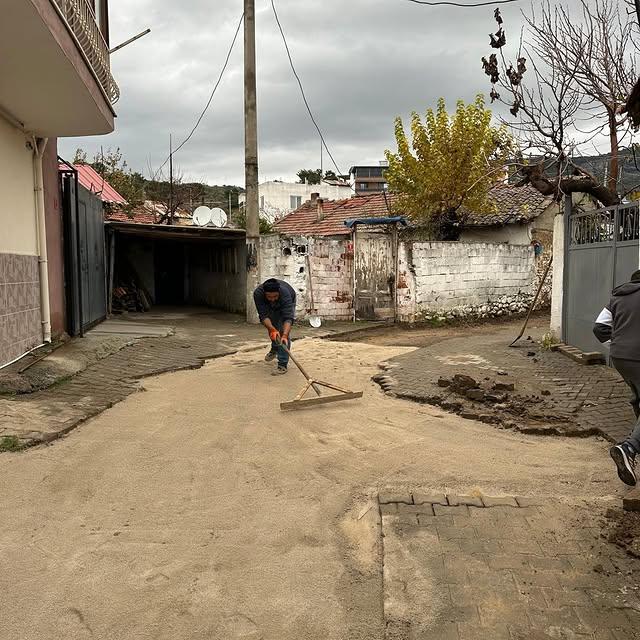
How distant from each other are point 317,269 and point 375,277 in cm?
144

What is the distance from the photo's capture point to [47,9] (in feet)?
17.7

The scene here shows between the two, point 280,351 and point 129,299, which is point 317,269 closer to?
point 280,351

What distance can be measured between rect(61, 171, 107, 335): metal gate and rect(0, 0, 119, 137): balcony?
4.75 ft

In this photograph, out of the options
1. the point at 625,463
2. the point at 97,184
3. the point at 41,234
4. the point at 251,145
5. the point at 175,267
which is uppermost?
the point at 251,145

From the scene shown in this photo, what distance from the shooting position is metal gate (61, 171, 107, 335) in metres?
9.65

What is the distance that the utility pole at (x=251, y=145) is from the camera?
1317 centimetres

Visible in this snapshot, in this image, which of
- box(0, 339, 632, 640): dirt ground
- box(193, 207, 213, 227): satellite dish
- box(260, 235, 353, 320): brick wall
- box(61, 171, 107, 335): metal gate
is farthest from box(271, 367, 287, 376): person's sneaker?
box(193, 207, 213, 227): satellite dish

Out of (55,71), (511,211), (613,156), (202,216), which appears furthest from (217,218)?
(613,156)

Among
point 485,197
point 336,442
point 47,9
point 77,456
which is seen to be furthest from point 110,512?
point 485,197

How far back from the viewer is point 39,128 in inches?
320

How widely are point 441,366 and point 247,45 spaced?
909 centimetres

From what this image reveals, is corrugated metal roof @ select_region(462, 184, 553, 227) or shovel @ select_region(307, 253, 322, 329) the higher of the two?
corrugated metal roof @ select_region(462, 184, 553, 227)

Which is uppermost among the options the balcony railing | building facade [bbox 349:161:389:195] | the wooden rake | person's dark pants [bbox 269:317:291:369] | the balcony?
building facade [bbox 349:161:389:195]

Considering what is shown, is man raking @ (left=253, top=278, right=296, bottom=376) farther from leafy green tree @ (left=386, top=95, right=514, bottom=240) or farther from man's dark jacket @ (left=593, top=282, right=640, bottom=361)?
leafy green tree @ (left=386, top=95, right=514, bottom=240)
